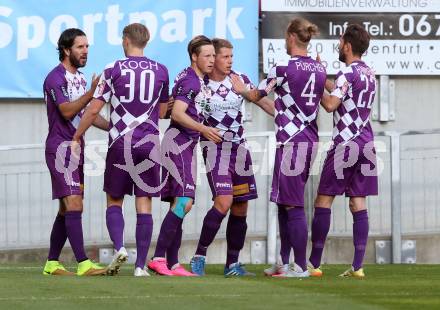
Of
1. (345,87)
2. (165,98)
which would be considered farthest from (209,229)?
(345,87)

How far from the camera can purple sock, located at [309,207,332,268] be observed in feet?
35.7

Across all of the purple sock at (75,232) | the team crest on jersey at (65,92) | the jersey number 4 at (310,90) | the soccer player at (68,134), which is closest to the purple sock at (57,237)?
the soccer player at (68,134)

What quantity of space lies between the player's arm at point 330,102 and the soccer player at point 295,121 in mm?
59

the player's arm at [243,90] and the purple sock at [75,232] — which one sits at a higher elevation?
the player's arm at [243,90]

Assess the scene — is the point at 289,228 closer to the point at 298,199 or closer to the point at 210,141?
the point at 298,199

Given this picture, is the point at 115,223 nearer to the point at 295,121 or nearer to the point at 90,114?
the point at 90,114

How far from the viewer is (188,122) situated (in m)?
10.4

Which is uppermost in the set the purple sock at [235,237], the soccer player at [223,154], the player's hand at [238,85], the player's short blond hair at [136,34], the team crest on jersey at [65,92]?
the player's short blond hair at [136,34]

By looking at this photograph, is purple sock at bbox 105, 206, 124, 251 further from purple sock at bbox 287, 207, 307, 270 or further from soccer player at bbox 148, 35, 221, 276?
purple sock at bbox 287, 207, 307, 270

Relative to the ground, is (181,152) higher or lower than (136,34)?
lower

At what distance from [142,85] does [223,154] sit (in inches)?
48.2

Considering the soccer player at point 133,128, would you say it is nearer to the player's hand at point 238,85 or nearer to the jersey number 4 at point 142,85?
the jersey number 4 at point 142,85

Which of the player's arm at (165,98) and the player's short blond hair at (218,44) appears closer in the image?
the player's arm at (165,98)

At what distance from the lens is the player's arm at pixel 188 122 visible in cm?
1022
